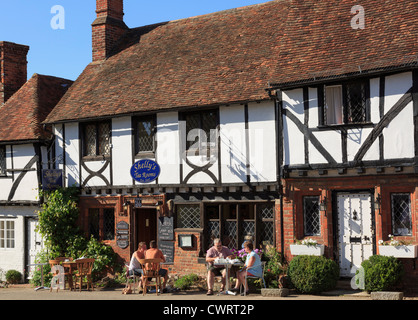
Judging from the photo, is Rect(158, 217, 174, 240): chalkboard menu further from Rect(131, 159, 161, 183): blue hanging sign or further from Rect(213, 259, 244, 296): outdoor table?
Rect(213, 259, 244, 296): outdoor table

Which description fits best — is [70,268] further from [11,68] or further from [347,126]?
[11,68]

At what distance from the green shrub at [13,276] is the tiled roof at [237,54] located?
17.7 ft

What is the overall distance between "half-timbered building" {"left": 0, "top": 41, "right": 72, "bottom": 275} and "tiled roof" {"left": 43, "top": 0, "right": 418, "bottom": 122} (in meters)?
1.15

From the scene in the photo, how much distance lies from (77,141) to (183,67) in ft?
13.4

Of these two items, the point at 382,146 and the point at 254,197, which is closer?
the point at 382,146

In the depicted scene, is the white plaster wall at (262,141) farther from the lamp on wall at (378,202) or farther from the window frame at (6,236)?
the window frame at (6,236)

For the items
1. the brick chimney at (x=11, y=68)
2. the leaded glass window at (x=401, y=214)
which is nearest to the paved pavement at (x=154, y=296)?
Answer: the leaded glass window at (x=401, y=214)

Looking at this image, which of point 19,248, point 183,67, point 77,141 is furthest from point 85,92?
point 19,248

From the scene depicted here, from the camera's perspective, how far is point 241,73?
635 inches

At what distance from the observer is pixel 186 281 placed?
15.0 metres

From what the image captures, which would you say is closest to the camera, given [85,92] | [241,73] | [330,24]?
[330,24]

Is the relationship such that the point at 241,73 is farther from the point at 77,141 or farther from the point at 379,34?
the point at 77,141
